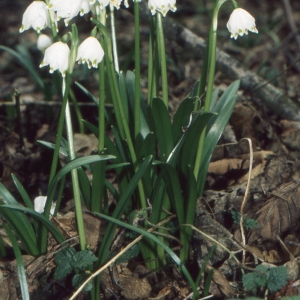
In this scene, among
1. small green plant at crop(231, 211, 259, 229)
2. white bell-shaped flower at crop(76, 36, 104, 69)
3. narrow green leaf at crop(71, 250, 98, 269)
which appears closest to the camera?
white bell-shaped flower at crop(76, 36, 104, 69)

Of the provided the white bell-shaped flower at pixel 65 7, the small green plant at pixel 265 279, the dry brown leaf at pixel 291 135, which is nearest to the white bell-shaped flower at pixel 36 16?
the white bell-shaped flower at pixel 65 7

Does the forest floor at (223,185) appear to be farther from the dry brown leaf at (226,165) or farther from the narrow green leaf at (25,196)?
the narrow green leaf at (25,196)

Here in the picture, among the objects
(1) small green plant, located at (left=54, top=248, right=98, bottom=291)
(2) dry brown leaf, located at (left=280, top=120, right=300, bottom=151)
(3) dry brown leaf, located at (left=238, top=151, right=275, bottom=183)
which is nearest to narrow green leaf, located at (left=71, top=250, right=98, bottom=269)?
(1) small green plant, located at (left=54, top=248, right=98, bottom=291)

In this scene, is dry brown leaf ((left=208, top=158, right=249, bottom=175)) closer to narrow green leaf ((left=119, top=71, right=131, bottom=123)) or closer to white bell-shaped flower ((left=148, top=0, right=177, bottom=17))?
narrow green leaf ((left=119, top=71, right=131, bottom=123))

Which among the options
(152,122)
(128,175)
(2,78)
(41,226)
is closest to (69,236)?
(41,226)

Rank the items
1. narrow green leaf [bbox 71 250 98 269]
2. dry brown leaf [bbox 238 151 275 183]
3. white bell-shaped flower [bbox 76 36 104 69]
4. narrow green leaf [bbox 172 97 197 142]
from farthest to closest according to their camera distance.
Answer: dry brown leaf [bbox 238 151 275 183], narrow green leaf [bbox 172 97 197 142], narrow green leaf [bbox 71 250 98 269], white bell-shaped flower [bbox 76 36 104 69]

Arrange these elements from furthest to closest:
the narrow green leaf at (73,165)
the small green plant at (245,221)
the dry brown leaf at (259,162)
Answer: the dry brown leaf at (259,162) → the small green plant at (245,221) → the narrow green leaf at (73,165)

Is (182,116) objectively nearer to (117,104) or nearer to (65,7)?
(117,104)

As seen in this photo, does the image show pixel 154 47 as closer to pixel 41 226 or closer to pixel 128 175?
pixel 128 175
